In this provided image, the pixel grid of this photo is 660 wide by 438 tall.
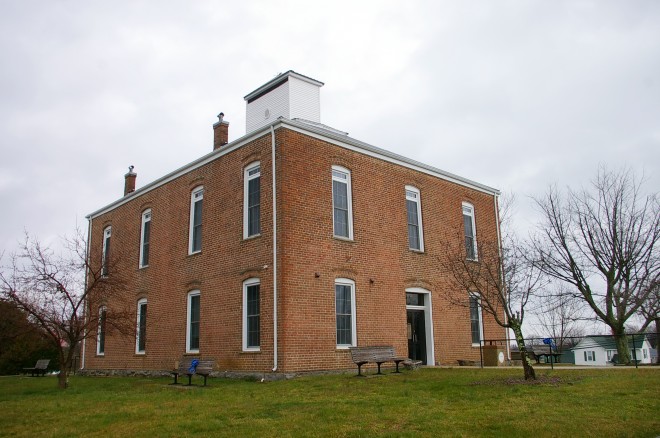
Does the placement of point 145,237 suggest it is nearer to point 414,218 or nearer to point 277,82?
point 277,82

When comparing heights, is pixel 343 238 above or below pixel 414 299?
above

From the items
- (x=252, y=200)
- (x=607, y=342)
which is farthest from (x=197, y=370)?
(x=607, y=342)

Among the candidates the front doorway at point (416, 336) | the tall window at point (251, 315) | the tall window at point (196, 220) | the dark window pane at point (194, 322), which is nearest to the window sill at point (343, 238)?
the tall window at point (251, 315)

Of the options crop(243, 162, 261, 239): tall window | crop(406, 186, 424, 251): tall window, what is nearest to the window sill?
crop(243, 162, 261, 239): tall window

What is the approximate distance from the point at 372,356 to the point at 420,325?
459 cm

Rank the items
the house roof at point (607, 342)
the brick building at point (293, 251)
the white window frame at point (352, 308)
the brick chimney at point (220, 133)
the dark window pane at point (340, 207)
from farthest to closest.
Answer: the house roof at point (607, 342), the brick chimney at point (220, 133), the dark window pane at point (340, 207), the white window frame at point (352, 308), the brick building at point (293, 251)

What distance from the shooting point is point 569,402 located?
10328 millimetres

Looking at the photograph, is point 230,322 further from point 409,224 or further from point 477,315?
point 477,315

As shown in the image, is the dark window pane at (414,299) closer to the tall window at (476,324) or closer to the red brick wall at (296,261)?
the red brick wall at (296,261)

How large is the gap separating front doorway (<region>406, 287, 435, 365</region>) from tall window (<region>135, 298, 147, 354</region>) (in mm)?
10244

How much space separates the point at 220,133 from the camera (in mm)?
22469

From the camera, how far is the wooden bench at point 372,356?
16.4 m

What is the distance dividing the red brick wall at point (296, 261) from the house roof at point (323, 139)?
210 millimetres

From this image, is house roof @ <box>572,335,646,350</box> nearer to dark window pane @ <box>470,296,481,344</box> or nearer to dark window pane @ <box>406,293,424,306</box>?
dark window pane @ <box>470,296,481,344</box>
